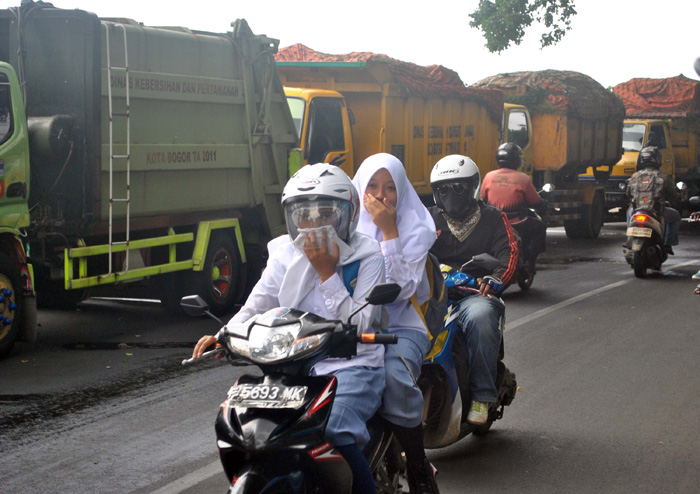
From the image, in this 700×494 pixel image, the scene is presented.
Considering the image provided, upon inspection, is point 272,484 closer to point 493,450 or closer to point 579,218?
point 493,450

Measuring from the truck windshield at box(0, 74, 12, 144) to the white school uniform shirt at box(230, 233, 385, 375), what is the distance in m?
5.37

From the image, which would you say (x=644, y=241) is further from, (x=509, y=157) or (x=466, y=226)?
(x=466, y=226)

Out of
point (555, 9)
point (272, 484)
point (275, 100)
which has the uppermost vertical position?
point (555, 9)

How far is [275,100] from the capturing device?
12070 mm

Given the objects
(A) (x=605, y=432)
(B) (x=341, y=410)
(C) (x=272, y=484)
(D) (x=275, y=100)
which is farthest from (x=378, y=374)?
(D) (x=275, y=100)

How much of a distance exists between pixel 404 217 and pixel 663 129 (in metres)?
20.7

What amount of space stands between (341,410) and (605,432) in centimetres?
308

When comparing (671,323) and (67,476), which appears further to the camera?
(671,323)

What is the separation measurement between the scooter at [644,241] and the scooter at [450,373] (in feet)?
28.3

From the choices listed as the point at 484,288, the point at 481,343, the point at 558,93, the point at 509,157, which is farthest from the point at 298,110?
the point at 481,343

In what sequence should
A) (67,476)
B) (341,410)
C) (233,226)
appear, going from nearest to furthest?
(341,410), (67,476), (233,226)

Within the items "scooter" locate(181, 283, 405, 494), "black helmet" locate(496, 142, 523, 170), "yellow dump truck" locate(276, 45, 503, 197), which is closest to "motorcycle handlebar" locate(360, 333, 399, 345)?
"scooter" locate(181, 283, 405, 494)

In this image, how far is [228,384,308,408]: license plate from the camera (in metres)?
3.32

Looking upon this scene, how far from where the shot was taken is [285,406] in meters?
3.30
